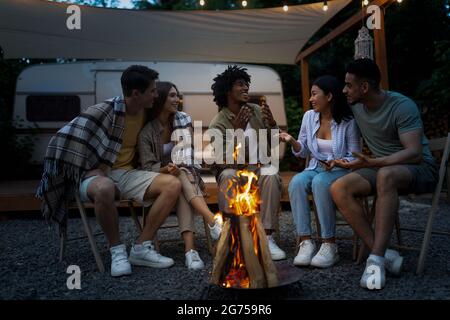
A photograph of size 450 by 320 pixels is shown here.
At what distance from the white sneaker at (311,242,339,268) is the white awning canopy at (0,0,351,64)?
12.1 ft

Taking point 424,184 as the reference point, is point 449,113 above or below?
above

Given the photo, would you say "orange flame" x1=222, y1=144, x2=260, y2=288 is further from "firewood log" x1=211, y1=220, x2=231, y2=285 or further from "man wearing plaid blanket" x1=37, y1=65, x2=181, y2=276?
"man wearing plaid blanket" x1=37, y1=65, x2=181, y2=276

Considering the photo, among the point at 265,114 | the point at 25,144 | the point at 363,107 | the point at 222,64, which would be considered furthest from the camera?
the point at 222,64

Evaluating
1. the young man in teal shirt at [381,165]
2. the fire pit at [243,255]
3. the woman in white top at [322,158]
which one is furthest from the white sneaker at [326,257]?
the fire pit at [243,255]

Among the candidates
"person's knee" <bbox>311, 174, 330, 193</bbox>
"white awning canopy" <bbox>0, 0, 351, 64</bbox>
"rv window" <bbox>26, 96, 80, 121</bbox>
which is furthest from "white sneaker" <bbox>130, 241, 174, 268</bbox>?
"rv window" <bbox>26, 96, 80, 121</bbox>

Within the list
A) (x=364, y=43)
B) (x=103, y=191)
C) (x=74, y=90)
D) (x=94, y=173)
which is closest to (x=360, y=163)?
(x=103, y=191)

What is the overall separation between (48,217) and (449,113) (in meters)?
7.02

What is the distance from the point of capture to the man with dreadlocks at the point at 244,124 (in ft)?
11.0

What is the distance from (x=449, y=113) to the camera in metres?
7.82

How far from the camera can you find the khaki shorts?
10.5ft

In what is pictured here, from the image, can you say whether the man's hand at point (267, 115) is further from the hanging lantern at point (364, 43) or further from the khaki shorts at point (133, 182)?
the hanging lantern at point (364, 43)
